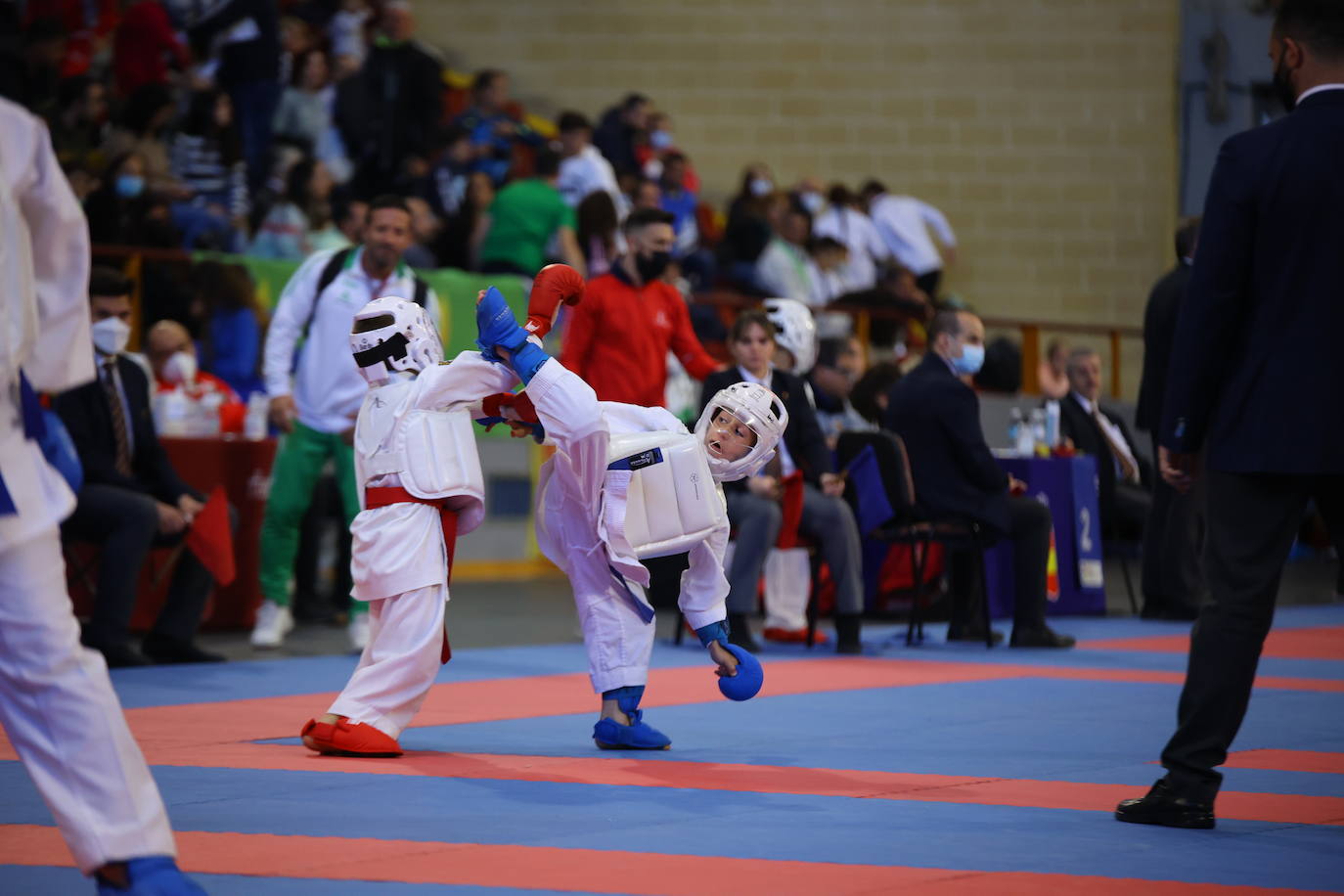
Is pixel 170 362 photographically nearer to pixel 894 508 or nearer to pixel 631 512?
pixel 894 508

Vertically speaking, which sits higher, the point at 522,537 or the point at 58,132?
the point at 58,132

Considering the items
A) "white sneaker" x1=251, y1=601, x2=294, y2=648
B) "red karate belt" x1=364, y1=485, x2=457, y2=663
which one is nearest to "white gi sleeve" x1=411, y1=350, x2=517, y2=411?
"red karate belt" x1=364, y1=485, x2=457, y2=663

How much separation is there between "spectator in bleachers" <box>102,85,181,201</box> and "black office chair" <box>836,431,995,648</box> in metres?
5.49

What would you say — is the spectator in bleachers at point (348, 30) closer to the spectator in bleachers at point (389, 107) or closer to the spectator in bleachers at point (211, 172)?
the spectator in bleachers at point (389, 107)

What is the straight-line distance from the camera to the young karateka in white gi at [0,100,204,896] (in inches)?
123

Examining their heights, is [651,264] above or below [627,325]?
above

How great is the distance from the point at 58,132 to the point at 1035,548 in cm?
730

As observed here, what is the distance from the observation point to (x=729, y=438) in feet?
18.7

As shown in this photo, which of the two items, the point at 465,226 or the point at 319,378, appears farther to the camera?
the point at 465,226

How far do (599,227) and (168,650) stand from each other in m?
5.37

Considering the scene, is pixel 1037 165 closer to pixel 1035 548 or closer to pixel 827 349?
pixel 827 349

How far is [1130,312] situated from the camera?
763 inches

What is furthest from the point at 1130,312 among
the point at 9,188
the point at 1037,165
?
the point at 9,188

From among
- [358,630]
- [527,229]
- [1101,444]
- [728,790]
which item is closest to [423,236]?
[527,229]
